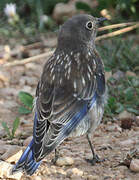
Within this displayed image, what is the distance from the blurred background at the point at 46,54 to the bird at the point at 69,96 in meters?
0.71

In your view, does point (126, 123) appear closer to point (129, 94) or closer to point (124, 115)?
point (124, 115)

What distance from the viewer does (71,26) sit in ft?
16.7

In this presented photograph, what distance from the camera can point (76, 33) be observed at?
16.7 feet

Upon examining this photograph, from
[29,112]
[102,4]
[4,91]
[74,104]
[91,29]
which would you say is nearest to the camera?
[74,104]

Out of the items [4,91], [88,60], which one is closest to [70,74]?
[88,60]

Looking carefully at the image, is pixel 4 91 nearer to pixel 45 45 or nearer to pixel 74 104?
pixel 45 45

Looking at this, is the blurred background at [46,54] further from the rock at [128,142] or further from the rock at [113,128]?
the rock at [128,142]

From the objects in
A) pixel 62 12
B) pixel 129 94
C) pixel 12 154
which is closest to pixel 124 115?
pixel 129 94

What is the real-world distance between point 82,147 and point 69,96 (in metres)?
0.89

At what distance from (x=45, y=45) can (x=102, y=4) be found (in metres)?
Answer: 1.38

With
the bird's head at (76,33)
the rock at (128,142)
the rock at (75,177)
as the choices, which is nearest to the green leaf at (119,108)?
the rock at (128,142)

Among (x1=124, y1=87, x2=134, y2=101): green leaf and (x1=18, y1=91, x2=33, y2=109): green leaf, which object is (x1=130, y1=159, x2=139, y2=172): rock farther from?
(x1=18, y1=91, x2=33, y2=109): green leaf

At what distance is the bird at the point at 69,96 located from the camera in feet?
14.0

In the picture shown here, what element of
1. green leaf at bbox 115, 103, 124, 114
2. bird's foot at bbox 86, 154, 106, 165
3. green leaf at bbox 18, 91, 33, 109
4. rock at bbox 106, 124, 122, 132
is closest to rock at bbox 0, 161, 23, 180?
bird's foot at bbox 86, 154, 106, 165
